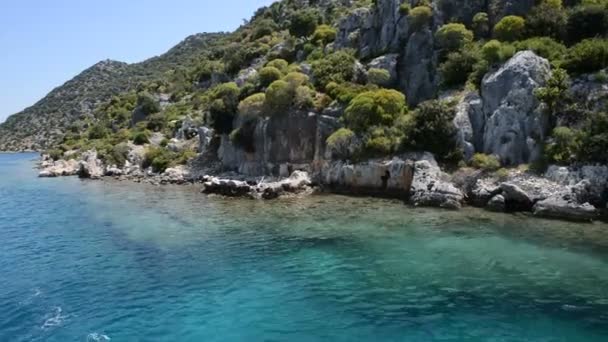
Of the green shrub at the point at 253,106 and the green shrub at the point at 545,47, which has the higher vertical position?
the green shrub at the point at 545,47

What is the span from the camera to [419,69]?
55.6 metres

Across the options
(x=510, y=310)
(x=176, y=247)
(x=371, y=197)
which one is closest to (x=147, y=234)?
(x=176, y=247)

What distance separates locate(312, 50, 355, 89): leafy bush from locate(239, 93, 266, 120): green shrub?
752 cm

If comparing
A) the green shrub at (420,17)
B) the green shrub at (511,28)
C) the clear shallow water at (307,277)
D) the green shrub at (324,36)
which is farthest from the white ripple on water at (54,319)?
the green shrub at (324,36)

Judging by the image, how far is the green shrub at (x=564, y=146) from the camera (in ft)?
118

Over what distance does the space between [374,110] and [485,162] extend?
509 inches

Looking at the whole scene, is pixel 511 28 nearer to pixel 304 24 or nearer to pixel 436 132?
pixel 436 132

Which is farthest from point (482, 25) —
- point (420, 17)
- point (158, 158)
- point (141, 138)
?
point (141, 138)

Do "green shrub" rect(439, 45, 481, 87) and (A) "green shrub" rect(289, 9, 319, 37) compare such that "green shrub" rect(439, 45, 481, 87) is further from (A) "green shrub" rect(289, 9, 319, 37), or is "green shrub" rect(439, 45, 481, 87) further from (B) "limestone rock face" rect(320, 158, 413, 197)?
(A) "green shrub" rect(289, 9, 319, 37)

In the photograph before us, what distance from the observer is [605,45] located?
130ft

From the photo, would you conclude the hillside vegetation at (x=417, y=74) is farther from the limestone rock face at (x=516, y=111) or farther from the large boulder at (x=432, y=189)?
the large boulder at (x=432, y=189)

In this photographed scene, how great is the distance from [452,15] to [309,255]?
44.5 m

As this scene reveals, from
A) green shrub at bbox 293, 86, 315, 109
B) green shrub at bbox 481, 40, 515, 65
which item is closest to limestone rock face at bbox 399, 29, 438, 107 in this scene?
green shrub at bbox 481, 40, 515, 65

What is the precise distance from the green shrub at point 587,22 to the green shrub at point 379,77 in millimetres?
19154
